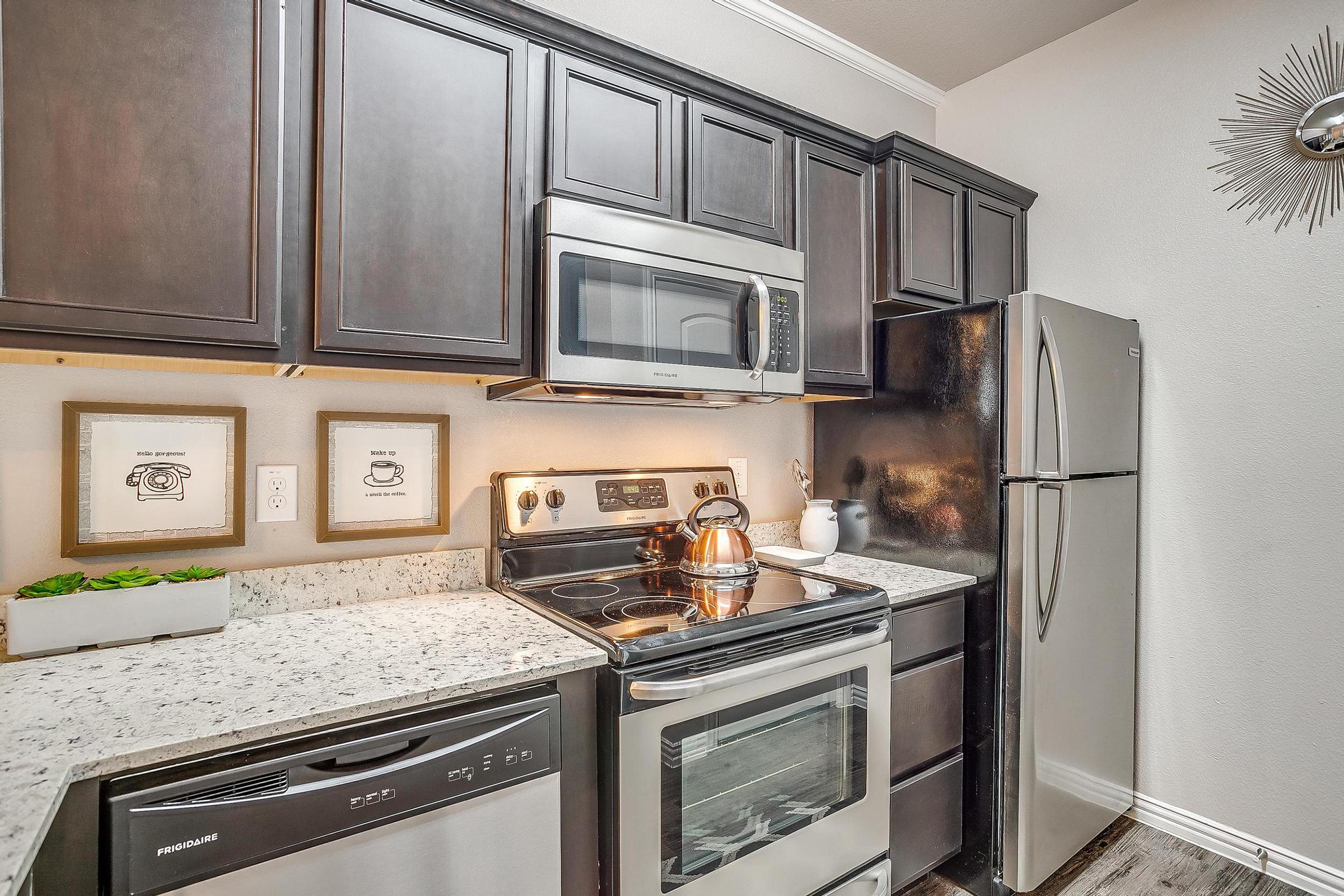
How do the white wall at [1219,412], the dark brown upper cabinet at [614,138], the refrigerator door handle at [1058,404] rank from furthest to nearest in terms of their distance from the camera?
the white wall at [1219,412]
the refrigerator door handle at [1058,404]
the dark brown upper cabinet at [614,138]

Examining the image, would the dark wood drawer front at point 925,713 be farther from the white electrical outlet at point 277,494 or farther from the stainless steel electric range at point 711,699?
the white electrical outlet at point 277,494

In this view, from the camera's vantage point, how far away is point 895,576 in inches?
77.7

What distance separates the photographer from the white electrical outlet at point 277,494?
1.51 meters

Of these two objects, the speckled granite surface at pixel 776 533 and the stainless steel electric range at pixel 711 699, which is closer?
the stainless steel electric range at pixel 711 699

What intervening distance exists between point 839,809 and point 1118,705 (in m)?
1.22

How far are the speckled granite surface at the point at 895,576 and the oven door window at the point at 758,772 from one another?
0.28 meters

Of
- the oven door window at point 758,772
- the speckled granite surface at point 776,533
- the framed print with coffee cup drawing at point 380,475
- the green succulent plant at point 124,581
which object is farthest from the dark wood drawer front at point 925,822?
the green succulent plant at point 124,581

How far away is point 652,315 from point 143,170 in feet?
3.21

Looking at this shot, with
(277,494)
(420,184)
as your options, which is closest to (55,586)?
(277,494)

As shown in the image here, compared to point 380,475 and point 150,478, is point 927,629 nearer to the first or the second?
point 380,475

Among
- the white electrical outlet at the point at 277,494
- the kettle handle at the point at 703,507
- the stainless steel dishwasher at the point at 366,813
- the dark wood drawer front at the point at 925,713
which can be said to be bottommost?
the dark wood drawer front at the point at 925,713

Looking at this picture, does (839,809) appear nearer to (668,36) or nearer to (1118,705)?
(1118,705)

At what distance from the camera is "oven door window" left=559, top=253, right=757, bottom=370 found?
4.99 ft

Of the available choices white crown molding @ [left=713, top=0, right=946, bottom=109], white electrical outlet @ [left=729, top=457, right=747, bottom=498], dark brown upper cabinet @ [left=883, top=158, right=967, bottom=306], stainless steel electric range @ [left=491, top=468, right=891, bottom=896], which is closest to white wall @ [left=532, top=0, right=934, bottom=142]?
white crown molding @ [left=713, top=0, right=946, bottom=109]
